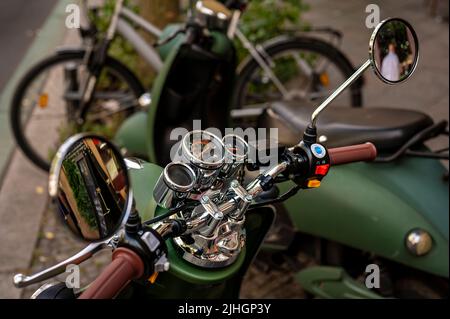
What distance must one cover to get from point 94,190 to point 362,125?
61.1 inches

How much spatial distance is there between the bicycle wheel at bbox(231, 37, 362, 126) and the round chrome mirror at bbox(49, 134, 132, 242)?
304 centimetres

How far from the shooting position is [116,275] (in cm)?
138

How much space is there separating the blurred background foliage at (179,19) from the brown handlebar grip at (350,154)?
3.33 meters

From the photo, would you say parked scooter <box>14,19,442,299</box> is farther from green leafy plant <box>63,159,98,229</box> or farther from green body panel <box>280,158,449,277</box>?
green body panel <box>280,158,449,277</box>

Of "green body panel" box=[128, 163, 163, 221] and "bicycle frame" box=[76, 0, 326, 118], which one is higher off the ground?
"bicycle frame" box=[76, 0, 326, 118]

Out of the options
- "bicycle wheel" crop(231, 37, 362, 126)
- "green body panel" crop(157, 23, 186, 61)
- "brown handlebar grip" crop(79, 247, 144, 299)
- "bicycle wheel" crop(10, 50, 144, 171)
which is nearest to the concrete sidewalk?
"bicycle wheel" crop(10, 50, 144, 171)

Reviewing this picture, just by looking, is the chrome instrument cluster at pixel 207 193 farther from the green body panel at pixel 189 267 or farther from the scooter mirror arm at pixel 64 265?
the scooter mirror arm at pixel 64 265

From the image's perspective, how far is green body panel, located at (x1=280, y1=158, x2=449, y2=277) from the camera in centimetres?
265

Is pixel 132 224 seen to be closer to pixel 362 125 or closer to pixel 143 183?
pixel 143 183

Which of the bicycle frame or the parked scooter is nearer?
the parked scooter

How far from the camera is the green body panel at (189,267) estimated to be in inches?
67.1

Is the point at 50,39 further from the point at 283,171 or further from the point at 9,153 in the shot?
the point at 283,171

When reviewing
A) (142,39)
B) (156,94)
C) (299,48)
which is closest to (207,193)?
(156,94)
